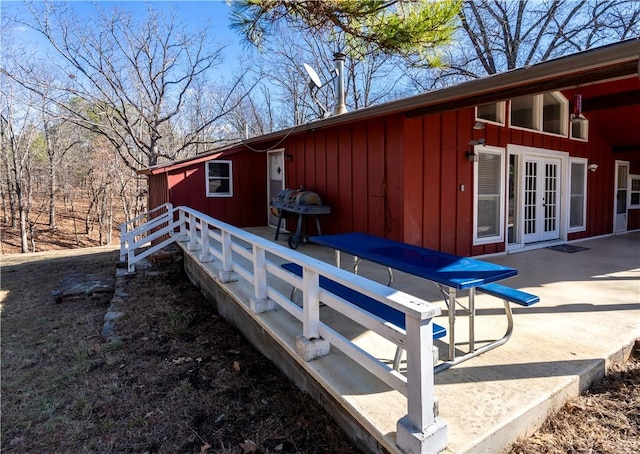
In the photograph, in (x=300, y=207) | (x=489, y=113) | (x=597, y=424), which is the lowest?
(x=597, y=424)

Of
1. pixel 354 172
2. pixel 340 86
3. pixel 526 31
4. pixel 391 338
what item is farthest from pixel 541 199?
pixel 526 31

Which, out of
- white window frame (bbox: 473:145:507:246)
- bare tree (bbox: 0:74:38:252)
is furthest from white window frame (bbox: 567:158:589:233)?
bare tree (bbox: 0:74:38:252)

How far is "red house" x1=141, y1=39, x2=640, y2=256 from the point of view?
16.0 ft

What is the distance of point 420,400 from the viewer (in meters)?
1.51

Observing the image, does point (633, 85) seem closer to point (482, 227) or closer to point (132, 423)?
point (482, 227)

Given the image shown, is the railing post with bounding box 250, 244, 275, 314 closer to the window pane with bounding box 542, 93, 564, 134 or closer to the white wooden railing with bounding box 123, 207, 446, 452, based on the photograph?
the white wooden railing with bounding box 123, 207, 446, 452

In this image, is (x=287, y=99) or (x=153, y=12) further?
(x=287, y=99)

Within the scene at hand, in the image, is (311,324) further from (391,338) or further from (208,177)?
(208,177)

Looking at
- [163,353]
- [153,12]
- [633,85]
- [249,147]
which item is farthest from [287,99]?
[163,353]

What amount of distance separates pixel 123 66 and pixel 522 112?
45.7 feet

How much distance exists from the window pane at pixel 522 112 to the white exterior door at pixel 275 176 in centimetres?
461

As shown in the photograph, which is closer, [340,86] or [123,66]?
[340,86]

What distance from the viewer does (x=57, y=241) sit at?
17156 mm

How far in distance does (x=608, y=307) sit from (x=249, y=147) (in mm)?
7260
